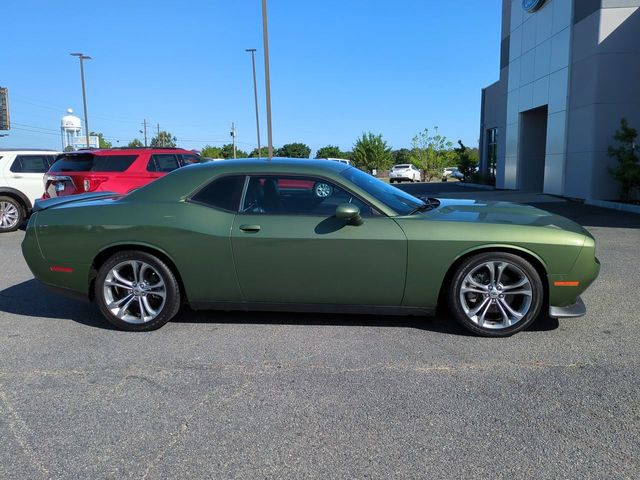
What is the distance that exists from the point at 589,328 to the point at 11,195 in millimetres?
11361

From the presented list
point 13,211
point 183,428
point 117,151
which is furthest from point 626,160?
point 13,211

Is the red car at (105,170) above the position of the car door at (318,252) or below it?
above

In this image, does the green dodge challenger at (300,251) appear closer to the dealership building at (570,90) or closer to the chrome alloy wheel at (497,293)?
the chrome alloy wheel at (497,293)

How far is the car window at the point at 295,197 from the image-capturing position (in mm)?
4320

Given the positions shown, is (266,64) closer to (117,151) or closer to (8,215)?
(117,151)

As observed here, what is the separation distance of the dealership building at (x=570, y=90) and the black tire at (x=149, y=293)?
15.2 meters

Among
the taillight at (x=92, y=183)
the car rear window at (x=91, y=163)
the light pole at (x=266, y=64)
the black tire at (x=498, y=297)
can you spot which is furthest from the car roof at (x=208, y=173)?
the light pole at (x=266, y=64)

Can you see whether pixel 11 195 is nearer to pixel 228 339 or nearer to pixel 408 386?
pixel 228 339

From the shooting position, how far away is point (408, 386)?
3320mm

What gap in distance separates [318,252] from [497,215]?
1.65m

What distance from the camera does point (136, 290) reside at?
14.6 ft

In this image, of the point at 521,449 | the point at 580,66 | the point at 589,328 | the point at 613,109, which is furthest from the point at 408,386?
the point at 580,66

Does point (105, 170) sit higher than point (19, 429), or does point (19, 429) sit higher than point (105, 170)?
point (105, 170)

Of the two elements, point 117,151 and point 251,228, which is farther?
point 117,151
